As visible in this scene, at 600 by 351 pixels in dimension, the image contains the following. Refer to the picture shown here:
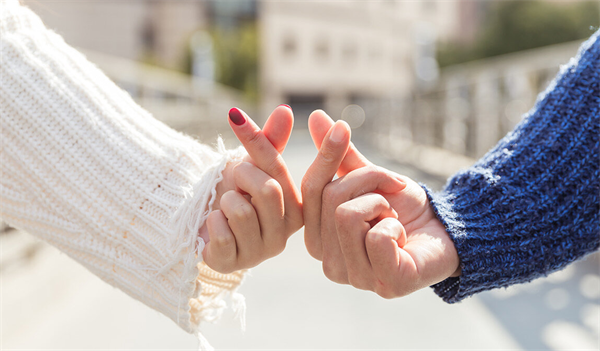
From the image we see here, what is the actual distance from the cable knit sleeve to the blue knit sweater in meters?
0.55

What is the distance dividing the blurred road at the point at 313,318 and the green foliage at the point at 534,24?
22.9 metres

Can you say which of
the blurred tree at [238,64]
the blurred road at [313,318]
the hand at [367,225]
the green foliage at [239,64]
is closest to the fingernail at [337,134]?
the hand at [367,225]

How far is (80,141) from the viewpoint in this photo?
3.67 ft

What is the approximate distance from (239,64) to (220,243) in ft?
85.5

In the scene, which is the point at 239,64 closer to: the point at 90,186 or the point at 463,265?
the point at 90,186

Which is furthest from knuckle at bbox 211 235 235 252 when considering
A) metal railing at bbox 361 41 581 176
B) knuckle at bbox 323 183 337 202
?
metal railing at bbox 361 41 581 176

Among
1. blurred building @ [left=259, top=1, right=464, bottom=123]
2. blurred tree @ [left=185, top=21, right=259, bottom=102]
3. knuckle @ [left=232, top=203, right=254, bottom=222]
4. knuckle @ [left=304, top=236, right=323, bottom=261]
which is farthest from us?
blurred tree @ [left=185, top=21, right=259, bottom=102]

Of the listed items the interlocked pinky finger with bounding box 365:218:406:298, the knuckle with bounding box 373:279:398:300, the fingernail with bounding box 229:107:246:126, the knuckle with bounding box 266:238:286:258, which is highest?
the fingernail with bounding box 229:107:246:126

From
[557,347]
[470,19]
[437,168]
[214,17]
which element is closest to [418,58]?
[437,168]

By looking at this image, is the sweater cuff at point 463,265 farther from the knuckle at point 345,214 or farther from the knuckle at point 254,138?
the knuckle at point 254,138

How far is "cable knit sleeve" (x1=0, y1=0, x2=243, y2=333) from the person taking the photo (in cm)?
109

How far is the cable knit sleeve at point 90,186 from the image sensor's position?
1.09m

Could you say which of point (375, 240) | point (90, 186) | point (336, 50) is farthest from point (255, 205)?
point (336, 50)

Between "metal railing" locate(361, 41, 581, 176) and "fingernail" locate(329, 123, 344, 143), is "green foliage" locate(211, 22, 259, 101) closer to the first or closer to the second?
"metal railing" locate(361, 41, 581, 176)
